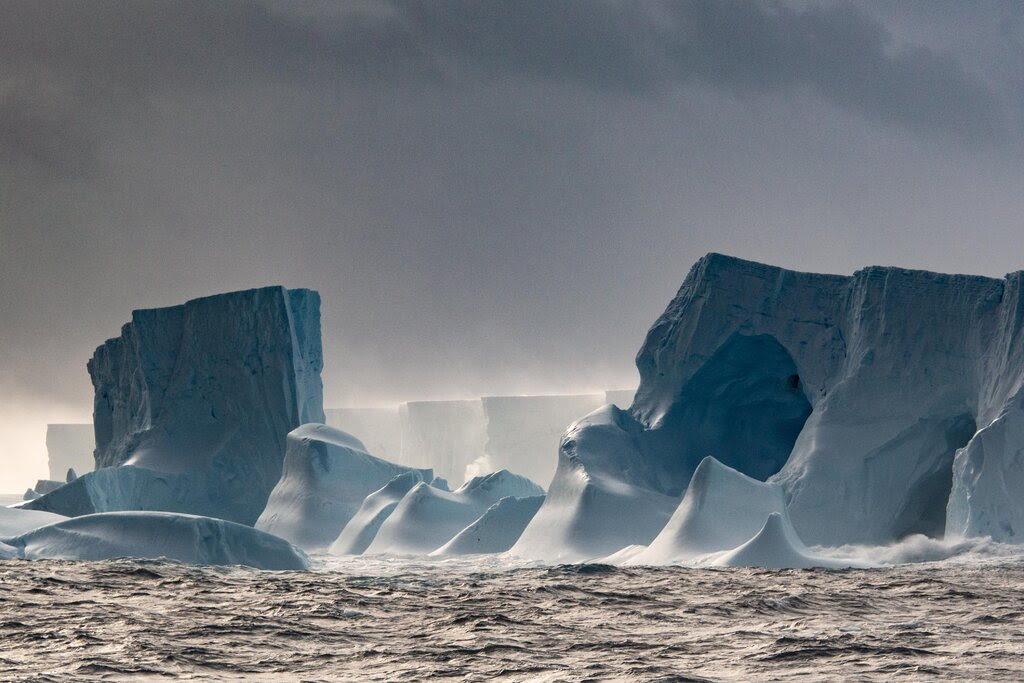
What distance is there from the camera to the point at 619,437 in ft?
65.7

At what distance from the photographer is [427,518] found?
22578 millimetres

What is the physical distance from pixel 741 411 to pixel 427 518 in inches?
222

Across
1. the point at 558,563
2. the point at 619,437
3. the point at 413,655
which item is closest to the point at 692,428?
the point at 619,437

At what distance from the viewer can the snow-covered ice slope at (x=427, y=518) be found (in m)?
22.0

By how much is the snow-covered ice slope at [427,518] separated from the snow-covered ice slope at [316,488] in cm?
153

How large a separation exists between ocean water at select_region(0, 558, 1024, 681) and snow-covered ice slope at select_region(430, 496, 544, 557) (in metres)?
5.71

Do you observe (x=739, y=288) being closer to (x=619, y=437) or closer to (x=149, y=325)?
(x=619, y=437)

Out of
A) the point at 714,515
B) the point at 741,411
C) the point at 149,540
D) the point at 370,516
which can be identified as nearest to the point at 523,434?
the point at 370,516

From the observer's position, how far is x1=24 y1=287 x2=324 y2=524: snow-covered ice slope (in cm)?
2803

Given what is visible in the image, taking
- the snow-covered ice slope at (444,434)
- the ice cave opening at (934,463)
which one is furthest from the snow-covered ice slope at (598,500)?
the snow-covered ice slope at (444,434)

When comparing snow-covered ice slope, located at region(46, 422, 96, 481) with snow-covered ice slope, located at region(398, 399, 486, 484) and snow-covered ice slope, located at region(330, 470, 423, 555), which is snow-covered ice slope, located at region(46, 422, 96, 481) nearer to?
snow-covered ice slope, located at region(398, 399, 486, 484)

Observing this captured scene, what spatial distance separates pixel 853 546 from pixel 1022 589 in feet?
15.4

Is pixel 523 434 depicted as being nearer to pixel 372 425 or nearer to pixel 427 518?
pixel 372 425

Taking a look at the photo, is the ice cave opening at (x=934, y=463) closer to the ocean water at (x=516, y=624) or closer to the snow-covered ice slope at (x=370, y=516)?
the ocean water at (x=516, y=624)
